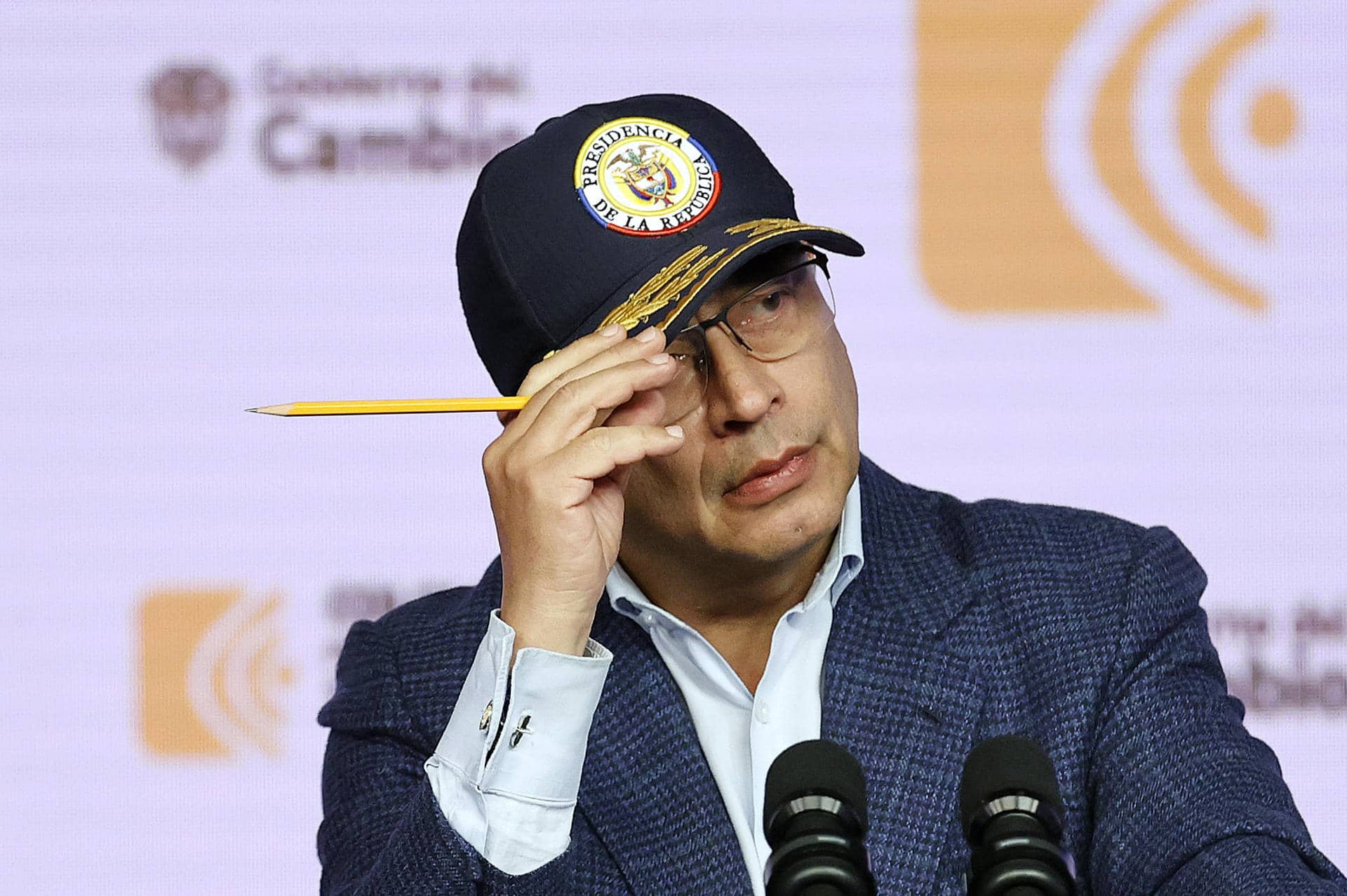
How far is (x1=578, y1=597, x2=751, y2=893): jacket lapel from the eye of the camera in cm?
172

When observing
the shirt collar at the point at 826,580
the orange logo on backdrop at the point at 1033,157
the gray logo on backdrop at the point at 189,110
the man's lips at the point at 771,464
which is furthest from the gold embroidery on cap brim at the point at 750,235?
the gray logo on backdrop at the point at 189,110

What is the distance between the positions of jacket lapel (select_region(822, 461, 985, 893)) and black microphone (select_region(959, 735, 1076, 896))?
53cm

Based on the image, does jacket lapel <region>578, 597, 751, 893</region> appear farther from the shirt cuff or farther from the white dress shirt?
the shirt cuff

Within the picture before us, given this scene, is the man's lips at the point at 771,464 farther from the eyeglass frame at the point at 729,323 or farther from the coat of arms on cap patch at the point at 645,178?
the coat of arms on cap patch at the point at 645,178

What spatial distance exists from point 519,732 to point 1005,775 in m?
0.56

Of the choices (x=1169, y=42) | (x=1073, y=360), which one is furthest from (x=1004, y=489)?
(x=1169, y=42)

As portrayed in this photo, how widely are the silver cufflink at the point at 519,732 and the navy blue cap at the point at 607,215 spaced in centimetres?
40

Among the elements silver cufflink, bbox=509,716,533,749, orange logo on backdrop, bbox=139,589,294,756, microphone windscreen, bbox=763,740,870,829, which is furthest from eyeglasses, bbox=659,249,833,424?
orange logo on backdrop, bbox=139,589,294,756

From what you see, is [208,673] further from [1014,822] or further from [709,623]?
[1014,822]

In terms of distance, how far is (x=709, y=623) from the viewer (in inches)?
73.4

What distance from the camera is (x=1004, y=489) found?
2.72 metres

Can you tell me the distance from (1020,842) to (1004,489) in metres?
1.69

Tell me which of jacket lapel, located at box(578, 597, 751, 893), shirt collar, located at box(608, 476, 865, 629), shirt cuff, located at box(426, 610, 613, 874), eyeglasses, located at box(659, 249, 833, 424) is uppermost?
eyeglasses, located at box(659, 249, 833, 424)

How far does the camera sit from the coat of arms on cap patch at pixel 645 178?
5.75 ft
